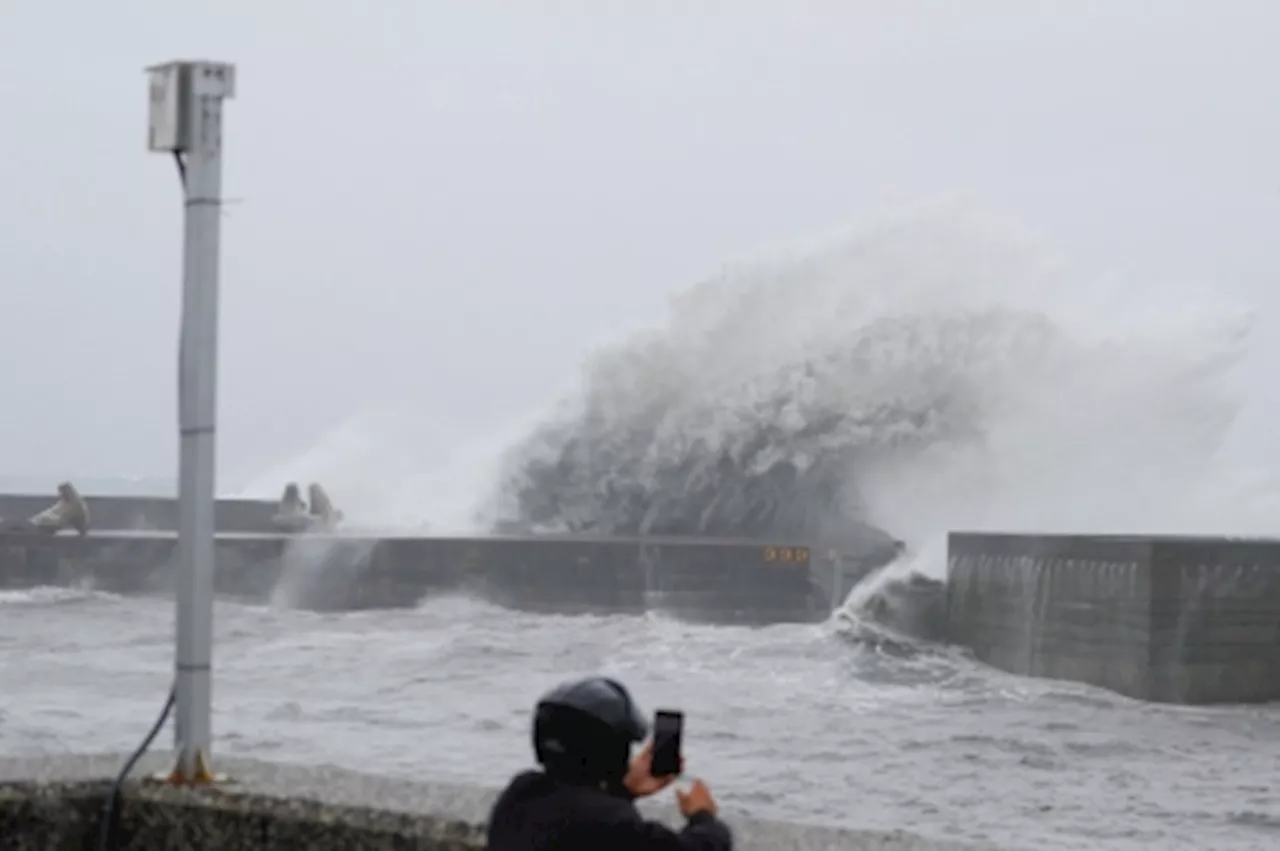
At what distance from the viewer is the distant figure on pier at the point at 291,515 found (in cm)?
3266

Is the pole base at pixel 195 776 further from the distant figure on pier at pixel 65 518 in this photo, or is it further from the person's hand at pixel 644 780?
the distant figure on pier at pixel 65 518

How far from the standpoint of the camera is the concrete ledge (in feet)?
11.0

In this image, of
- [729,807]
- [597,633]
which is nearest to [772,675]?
[597,633]

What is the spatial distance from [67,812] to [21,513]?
34337 millimetres

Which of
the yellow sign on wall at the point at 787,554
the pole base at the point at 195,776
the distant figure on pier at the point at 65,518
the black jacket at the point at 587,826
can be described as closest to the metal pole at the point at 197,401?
the pole base at the point at 195,776

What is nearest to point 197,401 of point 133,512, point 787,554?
point 787,554

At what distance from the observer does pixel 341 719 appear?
15.2m

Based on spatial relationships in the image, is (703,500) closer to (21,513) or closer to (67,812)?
(21,513)

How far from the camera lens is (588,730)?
2506 mm

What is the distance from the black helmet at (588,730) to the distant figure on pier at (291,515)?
30.6 meters

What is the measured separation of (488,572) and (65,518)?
6.97 m

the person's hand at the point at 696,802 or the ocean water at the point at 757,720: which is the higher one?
the person's hand at the point at 696,802

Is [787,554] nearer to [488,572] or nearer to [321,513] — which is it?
[488,572]

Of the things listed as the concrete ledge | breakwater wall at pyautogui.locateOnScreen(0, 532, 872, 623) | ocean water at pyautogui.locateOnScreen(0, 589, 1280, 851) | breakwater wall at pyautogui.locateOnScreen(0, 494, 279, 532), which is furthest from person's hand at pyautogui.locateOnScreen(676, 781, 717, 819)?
breakwater wall at pyautogui.locateOnScreen(0, 494, 279, 532)
